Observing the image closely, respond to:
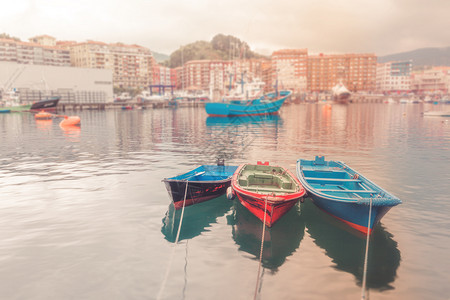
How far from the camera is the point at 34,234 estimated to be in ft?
36.2

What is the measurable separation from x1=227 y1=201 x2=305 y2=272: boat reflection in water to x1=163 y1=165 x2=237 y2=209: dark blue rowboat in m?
1.48

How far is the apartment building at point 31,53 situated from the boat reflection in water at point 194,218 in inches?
7317

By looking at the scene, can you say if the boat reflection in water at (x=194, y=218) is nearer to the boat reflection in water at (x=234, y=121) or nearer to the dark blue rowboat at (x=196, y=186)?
the dark blue rowboat at (x=196, y=186)

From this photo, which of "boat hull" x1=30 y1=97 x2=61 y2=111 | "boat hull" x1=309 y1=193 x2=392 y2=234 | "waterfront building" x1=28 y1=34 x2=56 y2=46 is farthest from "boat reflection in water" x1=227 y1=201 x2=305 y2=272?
"waterfront building" x1=28 y1=34 x2=56 y2=46

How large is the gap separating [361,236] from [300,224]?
2259 mm

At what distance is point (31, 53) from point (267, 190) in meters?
196

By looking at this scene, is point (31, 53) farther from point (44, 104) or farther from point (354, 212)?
point (354, 212)

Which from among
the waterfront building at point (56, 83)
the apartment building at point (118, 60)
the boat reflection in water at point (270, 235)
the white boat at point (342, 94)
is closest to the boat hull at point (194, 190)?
the boat reflection in water at point (270, 235)

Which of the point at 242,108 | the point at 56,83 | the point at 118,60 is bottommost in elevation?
the point at 242,108

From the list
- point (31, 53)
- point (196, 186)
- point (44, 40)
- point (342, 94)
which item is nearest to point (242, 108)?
point (196, 186)

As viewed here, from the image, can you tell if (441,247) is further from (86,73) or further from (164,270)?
(86,73)

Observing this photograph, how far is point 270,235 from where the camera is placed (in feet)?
36.1

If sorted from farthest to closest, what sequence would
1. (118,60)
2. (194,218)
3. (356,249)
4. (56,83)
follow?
(118,60), (56,83), (194,218), (356,249)

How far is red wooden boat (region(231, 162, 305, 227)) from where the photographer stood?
11.0 meters
